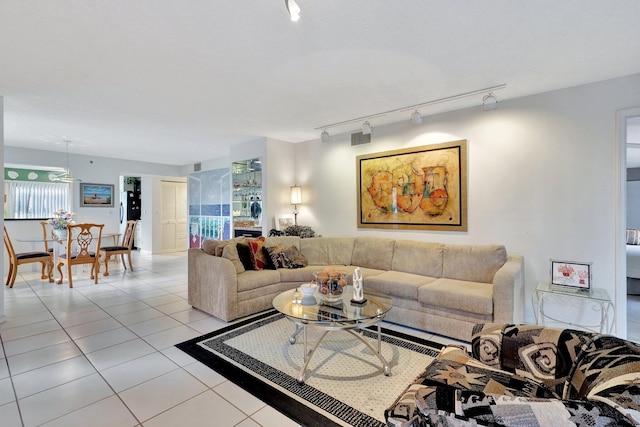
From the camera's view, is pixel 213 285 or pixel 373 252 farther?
pixel 373 252

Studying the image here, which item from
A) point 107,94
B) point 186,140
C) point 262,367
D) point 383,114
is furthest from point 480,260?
point 186,140

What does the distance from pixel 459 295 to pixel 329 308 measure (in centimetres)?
131

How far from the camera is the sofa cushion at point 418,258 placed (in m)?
3.57

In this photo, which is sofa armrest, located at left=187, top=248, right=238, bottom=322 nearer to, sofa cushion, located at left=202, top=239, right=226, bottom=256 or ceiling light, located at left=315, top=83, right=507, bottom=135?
sofa cushion, located at left=202, top=239, right=226, bottom=256

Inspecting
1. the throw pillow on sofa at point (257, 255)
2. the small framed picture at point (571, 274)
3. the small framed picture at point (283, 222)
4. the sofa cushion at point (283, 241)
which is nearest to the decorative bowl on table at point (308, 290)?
the throw pillow on sofa at point (257, 255)

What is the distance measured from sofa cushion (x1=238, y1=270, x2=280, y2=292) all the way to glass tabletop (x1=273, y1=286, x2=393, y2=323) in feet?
2.66

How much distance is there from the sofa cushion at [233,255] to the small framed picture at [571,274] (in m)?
3.31

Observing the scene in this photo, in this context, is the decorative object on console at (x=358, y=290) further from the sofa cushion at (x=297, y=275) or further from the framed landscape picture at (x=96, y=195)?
the framed landscape picture at (x=96, y=195)

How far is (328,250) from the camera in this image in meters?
4.44

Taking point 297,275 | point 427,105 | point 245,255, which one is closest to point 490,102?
point 427,105

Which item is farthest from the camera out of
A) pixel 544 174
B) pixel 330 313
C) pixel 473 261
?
pixel 473 261

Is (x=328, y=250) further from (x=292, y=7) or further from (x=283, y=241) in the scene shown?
(x=292, y=7)

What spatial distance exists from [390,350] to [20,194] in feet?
26.9

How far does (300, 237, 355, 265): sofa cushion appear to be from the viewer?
436cm
